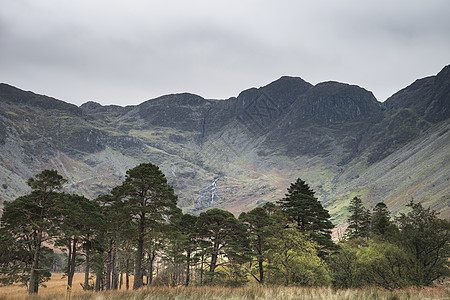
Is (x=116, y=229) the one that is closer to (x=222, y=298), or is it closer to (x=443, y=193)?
(x=222, y=298)

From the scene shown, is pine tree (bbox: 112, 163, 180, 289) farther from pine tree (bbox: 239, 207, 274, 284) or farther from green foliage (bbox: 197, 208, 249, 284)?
pine tree (bbox: 239, 207, 274, 284)

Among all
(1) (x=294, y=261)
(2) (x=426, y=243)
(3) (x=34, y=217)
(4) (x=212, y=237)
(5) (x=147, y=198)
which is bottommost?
(1) (x=294, y=261)

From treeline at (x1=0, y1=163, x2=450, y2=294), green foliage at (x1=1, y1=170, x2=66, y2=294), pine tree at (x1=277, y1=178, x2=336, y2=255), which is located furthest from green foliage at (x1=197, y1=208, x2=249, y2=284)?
green foliage at (x1=1, y1=170, x2=66, y2=294)

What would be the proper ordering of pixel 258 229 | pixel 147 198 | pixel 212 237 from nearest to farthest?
pixel 147 198
pixel 258 229
pixel 212 237

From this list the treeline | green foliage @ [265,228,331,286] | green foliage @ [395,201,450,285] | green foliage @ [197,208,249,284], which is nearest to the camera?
the treeline

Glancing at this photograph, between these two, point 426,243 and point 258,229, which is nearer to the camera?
point 426,243

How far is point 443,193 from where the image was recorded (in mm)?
157750

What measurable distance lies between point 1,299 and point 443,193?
19432 centimetres

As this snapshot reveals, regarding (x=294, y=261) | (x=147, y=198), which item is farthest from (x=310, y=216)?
(x=147, y=198)

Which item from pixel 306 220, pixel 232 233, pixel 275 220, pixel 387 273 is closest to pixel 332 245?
pixel 306 220

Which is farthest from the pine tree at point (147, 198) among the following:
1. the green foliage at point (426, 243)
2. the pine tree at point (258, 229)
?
the green foliage at point (426, 243)

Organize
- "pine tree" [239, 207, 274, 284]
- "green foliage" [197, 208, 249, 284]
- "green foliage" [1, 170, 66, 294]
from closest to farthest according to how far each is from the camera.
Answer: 1. "green foliage" [1, 170, 66, 294]
2. "green foliage" [197, 208, 249, 284]
3. "pine tree" [239, 207, 274, 284]

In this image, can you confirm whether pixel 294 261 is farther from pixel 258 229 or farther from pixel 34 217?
pixel 34 217

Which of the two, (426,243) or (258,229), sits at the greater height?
(258,229)
